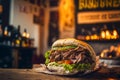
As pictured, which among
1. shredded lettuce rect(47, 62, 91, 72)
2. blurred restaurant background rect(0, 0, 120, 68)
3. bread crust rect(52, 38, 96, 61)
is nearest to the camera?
shredded lettuce rect(47, 62, 91, 72)

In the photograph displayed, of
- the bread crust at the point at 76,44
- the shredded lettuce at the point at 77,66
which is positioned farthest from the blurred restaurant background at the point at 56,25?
the shredded lettuce at the point at 77,66

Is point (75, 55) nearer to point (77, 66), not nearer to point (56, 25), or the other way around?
point (77, 66)

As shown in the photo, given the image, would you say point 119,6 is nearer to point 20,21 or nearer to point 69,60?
Answer: point 20,21

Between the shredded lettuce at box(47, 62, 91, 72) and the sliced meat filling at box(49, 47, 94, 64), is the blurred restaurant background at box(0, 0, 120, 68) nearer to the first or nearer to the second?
the sliced meat filling at box(49, 47, 94, 64)

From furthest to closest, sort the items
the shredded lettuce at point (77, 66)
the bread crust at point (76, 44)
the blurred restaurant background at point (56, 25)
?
the blurred restaurant background at point (56, 25) < the bread crust at point (76, 44) < the shredded lettuce at point (77, 66)

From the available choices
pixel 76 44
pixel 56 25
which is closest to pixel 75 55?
pixel 76 44

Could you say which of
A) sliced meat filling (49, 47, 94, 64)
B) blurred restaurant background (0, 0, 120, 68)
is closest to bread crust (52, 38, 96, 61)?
sliced meat filling (49, 47, 94, 64)

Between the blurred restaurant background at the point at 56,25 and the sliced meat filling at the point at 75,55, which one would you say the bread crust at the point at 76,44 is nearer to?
the sliced meat filling at the point at 75,55

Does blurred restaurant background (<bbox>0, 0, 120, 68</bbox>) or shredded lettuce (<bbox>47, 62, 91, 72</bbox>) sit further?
blurred restaurant background (<bbox>0, 0, 120, 68</bbox>)
